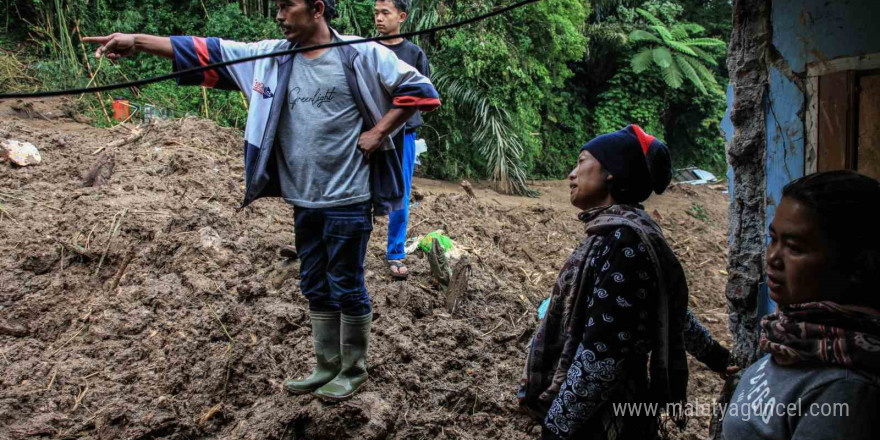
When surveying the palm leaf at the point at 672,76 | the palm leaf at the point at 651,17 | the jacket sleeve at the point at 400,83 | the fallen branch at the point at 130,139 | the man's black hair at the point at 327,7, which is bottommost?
the fallen branch at the point at 130,139

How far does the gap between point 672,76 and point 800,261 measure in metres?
13.0

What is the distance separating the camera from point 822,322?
1.32 meters

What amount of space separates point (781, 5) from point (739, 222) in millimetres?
915

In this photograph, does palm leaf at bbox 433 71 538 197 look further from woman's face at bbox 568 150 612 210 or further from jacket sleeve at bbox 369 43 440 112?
woman's face at bbox 568 150 612 210

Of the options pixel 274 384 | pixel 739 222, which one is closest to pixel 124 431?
pixel 274 384

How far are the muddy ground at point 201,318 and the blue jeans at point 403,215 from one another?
0.66 ft

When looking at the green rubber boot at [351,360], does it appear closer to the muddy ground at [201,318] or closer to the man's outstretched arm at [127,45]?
the muddy ground at [201,318]

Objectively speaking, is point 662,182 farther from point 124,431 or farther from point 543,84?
point 543,84

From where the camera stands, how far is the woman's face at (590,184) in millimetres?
1977

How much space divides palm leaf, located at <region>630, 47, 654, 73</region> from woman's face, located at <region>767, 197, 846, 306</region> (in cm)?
1269

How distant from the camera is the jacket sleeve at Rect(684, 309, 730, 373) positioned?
6.88 feet

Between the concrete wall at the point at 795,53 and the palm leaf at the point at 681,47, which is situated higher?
the palm leaf at the point at 681,47

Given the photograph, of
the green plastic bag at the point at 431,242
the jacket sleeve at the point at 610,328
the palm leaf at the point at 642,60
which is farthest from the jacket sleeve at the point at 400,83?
the palm leaf at the point at 642,60

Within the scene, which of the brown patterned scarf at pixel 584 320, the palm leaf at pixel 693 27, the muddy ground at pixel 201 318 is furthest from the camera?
the palm leaf at pixel 693 27
